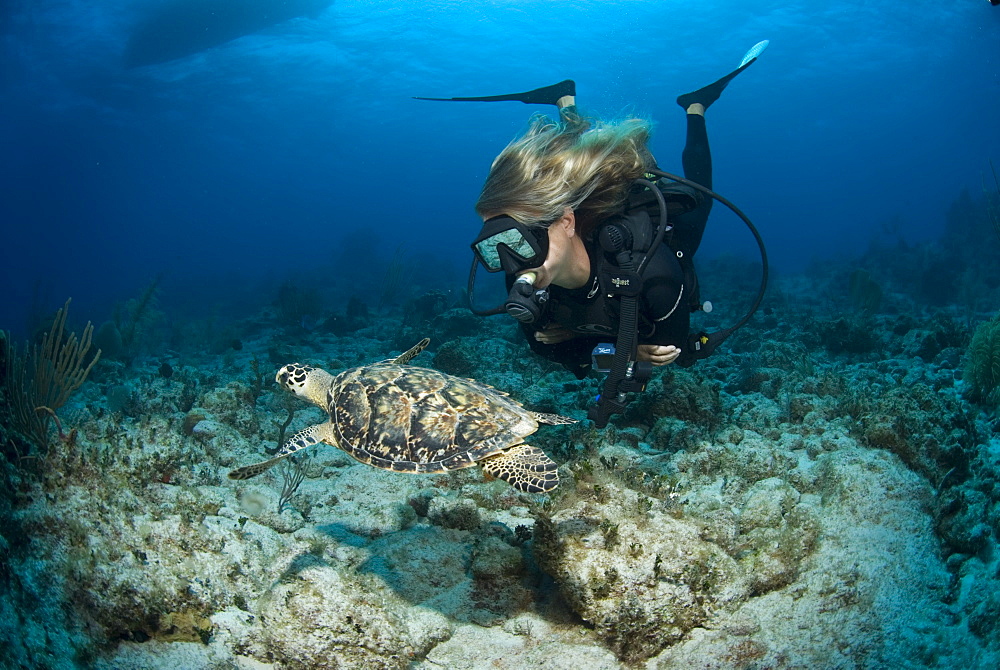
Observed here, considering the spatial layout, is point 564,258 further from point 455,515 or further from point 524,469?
point 455,515

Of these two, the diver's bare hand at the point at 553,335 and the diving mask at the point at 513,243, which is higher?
the diving mask at the point at 513,243

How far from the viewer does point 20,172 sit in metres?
48.2

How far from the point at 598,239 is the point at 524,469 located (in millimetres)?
1672

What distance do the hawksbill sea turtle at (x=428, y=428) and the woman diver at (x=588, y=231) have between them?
0.73 meters

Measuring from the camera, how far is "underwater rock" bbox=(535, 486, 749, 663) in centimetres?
261

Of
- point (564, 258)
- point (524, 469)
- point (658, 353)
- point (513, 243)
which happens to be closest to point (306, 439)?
point (524, 469)

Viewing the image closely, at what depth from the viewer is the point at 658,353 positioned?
3680mm

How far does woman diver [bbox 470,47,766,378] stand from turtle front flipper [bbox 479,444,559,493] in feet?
2.90

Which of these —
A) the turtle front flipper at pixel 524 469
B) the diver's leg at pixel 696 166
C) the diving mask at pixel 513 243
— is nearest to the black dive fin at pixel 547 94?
the diver's leg at pixel 696 166

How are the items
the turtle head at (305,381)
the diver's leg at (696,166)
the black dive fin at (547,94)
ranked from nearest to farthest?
1. the turtle head at (305,381)
2. the diver's leg at (696,166)
3. the black dive fin at (547,94)

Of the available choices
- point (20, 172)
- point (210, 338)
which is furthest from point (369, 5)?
point (20, 172)

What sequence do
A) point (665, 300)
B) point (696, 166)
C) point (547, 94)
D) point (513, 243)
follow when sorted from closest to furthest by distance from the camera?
point (513, 243) → point (665, 300) → point (696, 166) → point (547, 94)

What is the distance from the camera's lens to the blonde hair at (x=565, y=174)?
3.12 m

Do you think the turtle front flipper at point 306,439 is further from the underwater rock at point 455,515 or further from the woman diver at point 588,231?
the woman diver at point 588,231
